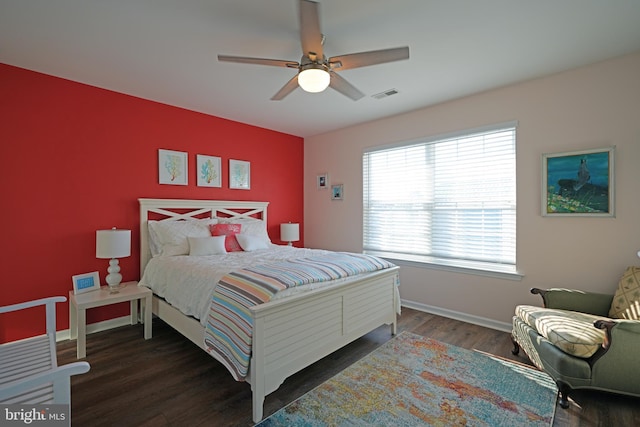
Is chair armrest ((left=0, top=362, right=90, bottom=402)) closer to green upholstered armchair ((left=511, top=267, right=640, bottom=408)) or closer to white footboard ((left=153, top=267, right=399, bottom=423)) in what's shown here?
white footboard ((left=153, top=267, right=399, bottom=423))

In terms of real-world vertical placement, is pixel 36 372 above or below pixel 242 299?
below

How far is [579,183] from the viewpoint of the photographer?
274 centimetres

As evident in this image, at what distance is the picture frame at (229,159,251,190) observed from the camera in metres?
4.34

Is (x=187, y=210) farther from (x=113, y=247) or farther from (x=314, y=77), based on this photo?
(x=314, y=77)

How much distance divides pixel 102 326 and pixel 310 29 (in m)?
3.58

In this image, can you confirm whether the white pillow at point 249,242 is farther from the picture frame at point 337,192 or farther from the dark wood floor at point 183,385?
the picture frame at point 337,192

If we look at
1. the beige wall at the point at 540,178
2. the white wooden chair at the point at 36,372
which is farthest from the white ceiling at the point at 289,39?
the white wooden chair at the point at 36,372

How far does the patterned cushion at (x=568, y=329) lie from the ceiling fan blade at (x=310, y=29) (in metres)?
2.56

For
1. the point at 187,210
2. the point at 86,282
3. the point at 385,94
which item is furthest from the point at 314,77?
the point at 86,282

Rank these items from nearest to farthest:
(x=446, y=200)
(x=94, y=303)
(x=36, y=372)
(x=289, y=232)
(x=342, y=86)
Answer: (x=36, y=372)
(x=342, y=86)
(x=94, y=303)
(x=446, y=200)
(x=289, y=232)

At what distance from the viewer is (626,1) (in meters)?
1.87

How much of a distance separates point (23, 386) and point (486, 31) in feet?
10.9

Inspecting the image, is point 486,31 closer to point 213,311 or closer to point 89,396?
point 213,311

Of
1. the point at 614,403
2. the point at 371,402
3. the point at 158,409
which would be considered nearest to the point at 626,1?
the point at 614,403
